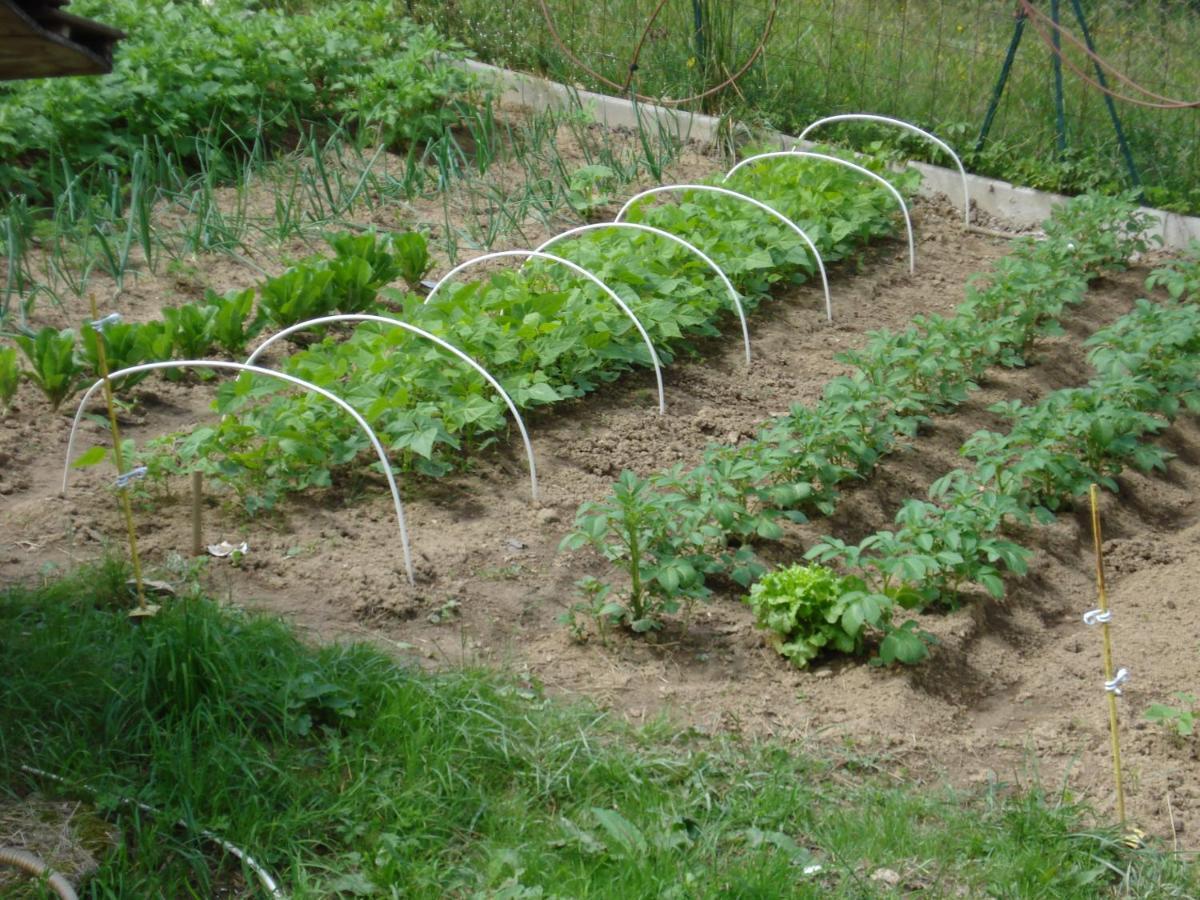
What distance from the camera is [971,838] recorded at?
313 cm

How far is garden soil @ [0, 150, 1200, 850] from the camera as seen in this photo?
359 centimetres

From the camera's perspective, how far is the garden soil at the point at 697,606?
3.59 m

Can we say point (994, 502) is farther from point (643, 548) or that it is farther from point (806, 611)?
point (643, 548)

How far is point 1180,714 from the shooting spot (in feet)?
11.4

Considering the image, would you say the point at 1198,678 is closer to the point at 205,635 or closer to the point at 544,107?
the point at 205,635

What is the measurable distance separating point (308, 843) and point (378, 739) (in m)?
0.35

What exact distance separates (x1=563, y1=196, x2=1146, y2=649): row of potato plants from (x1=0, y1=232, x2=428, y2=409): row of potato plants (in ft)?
5.53

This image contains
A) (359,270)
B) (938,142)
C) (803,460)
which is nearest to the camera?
(803,460)

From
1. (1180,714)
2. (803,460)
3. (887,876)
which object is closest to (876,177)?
(803,460)

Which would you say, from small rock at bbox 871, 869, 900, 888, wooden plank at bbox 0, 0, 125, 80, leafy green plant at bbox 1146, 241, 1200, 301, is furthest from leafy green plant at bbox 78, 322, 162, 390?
leafy green plant at bbox 1146, 241, 1200, 301

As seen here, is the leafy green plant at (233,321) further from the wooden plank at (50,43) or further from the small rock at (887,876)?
the small rock at (887,876)

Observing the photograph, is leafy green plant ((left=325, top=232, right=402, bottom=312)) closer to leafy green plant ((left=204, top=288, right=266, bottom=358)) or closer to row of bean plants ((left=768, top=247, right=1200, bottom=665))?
leafy green plant ((left=204, top=288, right=266, bottom=358))

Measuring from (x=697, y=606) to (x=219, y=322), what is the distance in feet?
7.55

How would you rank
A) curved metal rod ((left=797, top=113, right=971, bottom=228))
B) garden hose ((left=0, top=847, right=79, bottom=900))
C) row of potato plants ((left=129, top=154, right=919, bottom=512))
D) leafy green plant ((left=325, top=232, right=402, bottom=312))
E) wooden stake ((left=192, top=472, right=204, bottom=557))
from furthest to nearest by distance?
curved metal rod ((left=797, top=113, right=971, bottom=228)) → leafy green plant ((left=325, top=232, right=402, bottom=312)) → row of potato plants ((left=129, top=154, right=919, bottom=512)) → wooden stake ((left=192, top=472, right=204, bottom=557)) → garden hose ((left=0, top=847, right=79, bottom=900))
